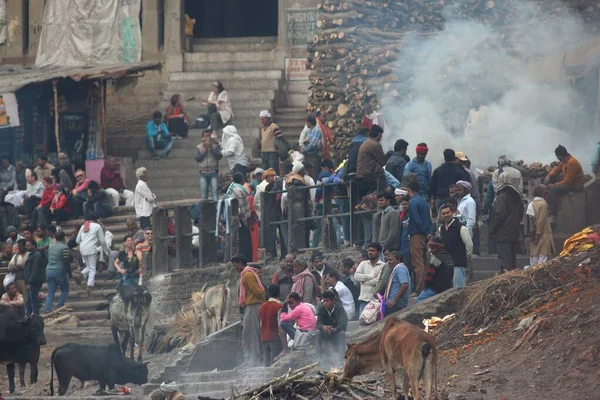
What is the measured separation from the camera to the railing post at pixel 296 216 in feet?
83.6

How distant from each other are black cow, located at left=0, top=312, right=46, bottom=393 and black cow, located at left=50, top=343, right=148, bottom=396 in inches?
67.9

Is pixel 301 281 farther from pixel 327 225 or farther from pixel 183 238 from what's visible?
pixel 183 238

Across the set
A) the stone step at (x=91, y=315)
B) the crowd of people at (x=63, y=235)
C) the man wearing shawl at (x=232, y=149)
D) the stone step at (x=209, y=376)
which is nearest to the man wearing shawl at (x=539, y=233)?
the stone step at (x=209, y=376)

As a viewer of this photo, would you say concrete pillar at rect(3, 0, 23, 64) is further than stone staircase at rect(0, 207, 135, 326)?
Yes

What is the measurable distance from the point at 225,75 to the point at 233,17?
536 centimetres

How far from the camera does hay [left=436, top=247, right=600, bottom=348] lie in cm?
1888

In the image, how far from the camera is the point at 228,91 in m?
34.8

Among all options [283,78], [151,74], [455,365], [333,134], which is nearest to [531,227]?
[455,365]

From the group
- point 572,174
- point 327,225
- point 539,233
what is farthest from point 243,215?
point 539,233

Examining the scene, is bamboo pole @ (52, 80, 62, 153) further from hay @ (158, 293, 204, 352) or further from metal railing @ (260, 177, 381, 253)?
metal railing @ (260, 177, 381, 253)

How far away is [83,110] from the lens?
34.7 meters

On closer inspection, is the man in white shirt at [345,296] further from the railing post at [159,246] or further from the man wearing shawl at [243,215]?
the railing post at [159,246]

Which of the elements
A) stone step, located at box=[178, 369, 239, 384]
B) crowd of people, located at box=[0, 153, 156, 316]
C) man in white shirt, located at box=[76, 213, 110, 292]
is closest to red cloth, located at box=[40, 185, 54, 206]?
crowd of people, located at box=[0, 153, 156, 316]

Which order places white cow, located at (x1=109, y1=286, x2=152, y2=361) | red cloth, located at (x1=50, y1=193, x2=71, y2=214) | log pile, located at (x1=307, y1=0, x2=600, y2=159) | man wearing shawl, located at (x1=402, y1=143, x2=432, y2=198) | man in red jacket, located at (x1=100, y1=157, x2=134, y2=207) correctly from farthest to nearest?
1. man in red jacket, located at (x1=100, y1=157, x2=134, y2=207)
2. red cloth, located at (x1=50, y1=193, x2=71, y2=214)
3. log pile, located at (x1=307, y1=0, x2=600, y2=159)
4. white cow, located at (x1=109, y1=286, x2=152, y2=361)
5. man wearing shawl, located at (x1=402, y1=143, x2=432, y2=198)
